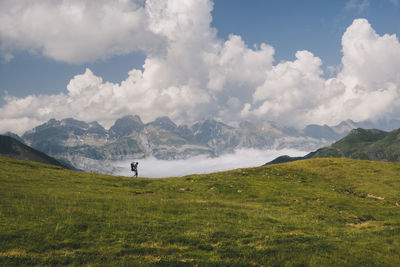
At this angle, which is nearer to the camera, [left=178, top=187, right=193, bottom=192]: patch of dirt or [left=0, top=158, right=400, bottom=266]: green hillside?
[left=0, top=158, right=400, bottom=266]: green hillside

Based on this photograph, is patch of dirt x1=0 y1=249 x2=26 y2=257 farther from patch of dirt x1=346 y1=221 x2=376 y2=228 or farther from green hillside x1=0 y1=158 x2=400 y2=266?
patch of dirt x1=346 y1=221 x2=376 y2=228

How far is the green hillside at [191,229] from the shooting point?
15516mm

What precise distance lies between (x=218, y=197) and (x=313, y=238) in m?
20.6

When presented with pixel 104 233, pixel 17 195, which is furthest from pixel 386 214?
pixel 17 195

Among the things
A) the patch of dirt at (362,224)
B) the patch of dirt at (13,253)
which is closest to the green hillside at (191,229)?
the patch of dirt at (13,253)

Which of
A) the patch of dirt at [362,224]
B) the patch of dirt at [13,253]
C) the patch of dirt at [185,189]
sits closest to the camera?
the patch of dirt at [13,253]

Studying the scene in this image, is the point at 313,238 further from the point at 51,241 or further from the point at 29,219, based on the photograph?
the point at 29,219

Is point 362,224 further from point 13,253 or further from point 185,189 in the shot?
point 13,253

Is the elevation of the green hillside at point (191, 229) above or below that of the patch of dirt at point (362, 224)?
above

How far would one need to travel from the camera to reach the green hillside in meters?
15.5

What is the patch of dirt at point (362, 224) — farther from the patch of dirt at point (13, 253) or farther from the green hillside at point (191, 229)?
the patch of dirt at point (13, 253)

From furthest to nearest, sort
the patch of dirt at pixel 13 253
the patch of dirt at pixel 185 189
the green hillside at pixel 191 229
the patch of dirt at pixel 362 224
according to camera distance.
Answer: the patch of dirt at pixel 185 189 < the patch of dirt at pixel 362 224 < the green hillside at pixel 191 229 < the patch of dirt at pixel 13 253

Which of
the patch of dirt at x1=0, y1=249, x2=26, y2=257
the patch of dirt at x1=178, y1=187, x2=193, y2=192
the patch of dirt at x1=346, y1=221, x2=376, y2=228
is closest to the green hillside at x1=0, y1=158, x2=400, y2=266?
the patch of dirt at x1=0, y1=249, x2=26, y2=257

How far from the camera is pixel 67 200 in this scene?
2702 centimetres
